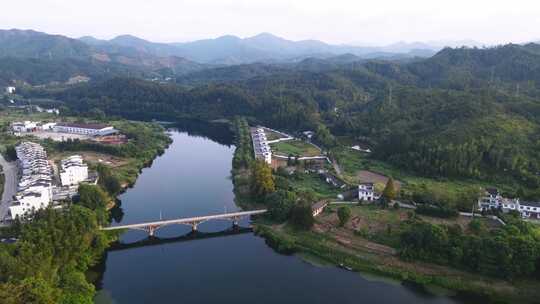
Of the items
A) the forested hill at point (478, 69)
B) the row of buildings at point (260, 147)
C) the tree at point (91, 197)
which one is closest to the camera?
the tree at point (91, 197)

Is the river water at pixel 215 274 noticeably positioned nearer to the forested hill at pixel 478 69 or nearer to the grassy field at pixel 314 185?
the grassy field at pixel 314 185

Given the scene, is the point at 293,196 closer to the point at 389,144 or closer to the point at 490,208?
the point at 490,208

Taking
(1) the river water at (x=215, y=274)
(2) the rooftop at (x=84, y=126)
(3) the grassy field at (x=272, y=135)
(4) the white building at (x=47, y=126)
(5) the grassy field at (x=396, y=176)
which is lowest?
(1) the river water at (x=215, y=274)

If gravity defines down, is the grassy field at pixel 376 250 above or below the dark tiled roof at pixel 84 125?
below

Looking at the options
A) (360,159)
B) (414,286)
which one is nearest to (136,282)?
(414,286)

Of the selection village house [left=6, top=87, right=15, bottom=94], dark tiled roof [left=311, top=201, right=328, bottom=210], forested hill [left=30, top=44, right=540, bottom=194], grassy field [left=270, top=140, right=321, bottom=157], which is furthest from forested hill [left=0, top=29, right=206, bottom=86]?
dark tiled roof [left=311, top=201, right=328, bottom=210]

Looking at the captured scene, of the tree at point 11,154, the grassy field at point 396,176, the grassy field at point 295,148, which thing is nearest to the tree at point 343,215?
the grassy field at point 396,176
